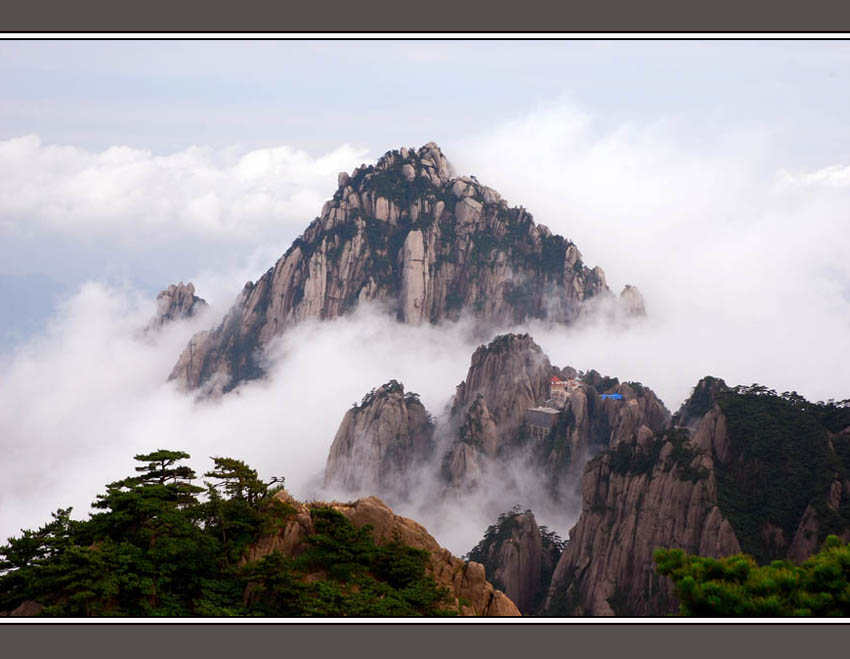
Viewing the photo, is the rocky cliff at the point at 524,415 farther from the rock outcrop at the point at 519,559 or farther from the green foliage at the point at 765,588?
the green foliage at the point at 765,588

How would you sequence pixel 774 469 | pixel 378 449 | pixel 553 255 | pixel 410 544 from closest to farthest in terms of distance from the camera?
pixel 410 544, pixel 774 469, pixel 378 449, pixel 553 255

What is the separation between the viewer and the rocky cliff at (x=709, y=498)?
30.7 metres

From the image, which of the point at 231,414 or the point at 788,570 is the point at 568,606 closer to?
the point at 788,570

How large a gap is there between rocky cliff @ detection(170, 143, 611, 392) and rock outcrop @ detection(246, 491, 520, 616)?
74521 mm

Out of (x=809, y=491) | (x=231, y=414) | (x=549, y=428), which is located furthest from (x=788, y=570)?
(x=231, y=414)

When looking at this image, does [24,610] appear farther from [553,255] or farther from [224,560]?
[553,255]

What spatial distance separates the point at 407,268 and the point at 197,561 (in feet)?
256

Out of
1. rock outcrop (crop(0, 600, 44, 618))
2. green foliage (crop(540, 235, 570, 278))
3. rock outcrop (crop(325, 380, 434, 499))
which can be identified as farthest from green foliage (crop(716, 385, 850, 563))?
green foliage (crop(540, 235, 570, 278))

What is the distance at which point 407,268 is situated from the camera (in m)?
92.3

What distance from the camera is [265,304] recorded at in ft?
309

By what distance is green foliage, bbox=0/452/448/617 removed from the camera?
14.0m

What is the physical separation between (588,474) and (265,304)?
62.0 m

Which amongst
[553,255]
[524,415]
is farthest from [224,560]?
[553,255]

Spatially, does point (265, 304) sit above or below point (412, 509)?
above
